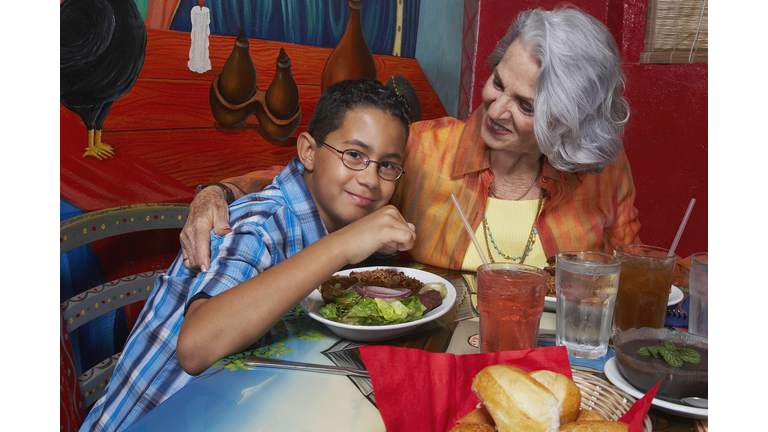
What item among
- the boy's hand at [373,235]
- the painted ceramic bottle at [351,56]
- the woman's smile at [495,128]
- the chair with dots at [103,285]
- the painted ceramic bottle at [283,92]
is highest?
the painted ceramic bottle at [351,56]

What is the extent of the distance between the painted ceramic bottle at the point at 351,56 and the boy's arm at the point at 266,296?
5.06 feet

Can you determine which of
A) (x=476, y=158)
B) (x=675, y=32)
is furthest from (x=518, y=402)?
(x=675, y=32)

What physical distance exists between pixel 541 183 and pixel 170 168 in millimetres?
1454

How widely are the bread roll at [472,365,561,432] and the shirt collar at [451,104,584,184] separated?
1.36 metres

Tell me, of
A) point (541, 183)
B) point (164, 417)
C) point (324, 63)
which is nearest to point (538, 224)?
point (541, 183)

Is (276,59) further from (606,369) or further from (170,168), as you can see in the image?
(606,369)

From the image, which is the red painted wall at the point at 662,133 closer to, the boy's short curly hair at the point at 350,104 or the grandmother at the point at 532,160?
the grandmother at the point at 532,160

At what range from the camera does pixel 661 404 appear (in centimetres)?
72

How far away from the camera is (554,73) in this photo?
162 centimetres

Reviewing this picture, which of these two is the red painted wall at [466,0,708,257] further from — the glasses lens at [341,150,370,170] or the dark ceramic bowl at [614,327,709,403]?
the dark ceramic bowl at [614,327,709,403]

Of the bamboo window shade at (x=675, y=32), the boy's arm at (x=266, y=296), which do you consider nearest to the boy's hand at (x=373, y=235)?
the boy's arm at (x=266, y=296)

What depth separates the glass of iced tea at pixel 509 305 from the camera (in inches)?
35.6

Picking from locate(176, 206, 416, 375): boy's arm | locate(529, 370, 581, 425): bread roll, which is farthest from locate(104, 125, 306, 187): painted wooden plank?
locate(529, 370, 581, 425): bread roll

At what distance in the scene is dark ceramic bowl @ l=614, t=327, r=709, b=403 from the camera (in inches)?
28.5
